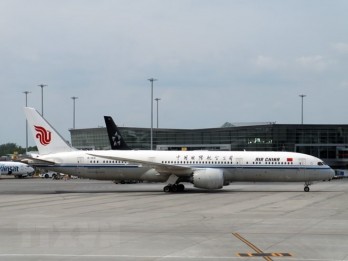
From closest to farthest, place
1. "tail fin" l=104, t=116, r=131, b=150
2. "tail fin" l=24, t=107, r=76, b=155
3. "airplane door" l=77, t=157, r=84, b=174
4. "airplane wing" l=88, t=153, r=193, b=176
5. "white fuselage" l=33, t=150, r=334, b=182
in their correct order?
"airplane wing" l=88, t=153, r=193, b=176 → "white fuselage" l=33, t=150, r=334, b=182 → "airplane door" l=77, t=157, r=84, b=174 → "tail fin" l=24, t=107, r=76, b=155 → "tail fin" l=104, t=116, r=131, b=150

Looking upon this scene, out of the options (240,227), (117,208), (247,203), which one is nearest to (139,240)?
(240,227)

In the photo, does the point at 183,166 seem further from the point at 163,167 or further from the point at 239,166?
the point at 239,166

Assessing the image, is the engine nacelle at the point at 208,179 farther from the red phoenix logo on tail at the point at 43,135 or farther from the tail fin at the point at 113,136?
the tail fin at the point at 113,136

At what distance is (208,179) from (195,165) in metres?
2.57

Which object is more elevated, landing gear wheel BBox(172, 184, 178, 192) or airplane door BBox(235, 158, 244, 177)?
airplane door BBox(235, 158, 244, 177)

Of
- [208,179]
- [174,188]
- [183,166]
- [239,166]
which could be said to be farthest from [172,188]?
[239,166]

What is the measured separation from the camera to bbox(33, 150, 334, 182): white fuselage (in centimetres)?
4303

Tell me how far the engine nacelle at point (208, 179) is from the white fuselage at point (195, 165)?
127 centimetres

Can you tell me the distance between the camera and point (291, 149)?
98.2 meters

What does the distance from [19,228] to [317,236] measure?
30.2 ft

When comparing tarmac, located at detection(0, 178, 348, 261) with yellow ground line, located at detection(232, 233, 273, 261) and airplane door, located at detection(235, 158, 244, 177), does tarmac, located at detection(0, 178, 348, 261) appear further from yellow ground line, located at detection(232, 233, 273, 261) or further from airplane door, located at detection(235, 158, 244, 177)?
airplane door, located at detection(235, 158, 244, 177)

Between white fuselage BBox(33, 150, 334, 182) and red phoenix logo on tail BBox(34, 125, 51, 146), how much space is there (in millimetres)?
1369

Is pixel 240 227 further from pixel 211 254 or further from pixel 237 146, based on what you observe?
pixel 237 146

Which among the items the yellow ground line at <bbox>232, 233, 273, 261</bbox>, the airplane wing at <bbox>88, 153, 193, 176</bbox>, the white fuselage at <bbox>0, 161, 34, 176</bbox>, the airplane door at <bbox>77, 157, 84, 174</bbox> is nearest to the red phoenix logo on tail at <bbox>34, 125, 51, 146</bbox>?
the airplane door at <bbox>77, 157, 84, 174</bbox>
